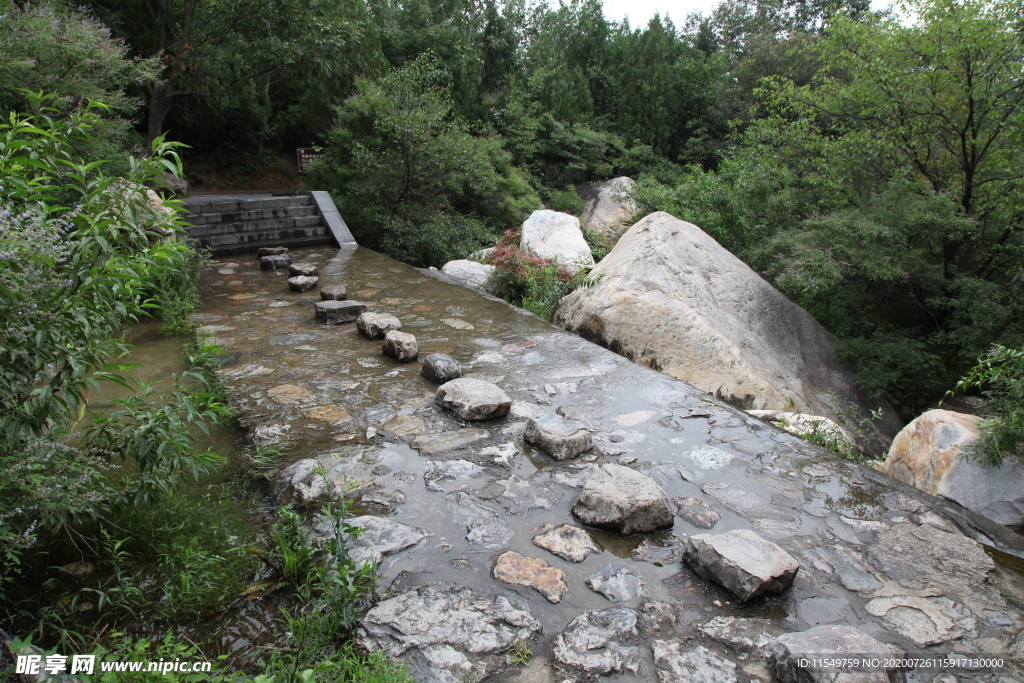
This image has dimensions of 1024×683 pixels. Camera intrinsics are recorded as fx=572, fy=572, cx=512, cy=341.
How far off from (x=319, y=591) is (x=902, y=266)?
256 inches

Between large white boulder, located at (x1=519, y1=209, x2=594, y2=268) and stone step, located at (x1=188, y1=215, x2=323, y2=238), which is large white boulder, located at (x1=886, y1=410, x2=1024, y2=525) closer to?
large white boulder, located at (x1=519, y1=209, x2=594, y2=268)

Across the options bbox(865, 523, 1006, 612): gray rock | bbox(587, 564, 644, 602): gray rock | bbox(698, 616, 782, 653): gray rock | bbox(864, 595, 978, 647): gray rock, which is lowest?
bbox(587, 564, 644, 602): gray rock

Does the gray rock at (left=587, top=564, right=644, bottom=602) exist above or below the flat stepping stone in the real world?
above

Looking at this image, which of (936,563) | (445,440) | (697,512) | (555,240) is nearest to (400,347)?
(445,440)

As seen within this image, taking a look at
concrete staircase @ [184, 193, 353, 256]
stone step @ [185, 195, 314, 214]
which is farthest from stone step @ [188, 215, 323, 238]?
stone step @ [185, 195, 314, 214]

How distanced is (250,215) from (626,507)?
8.83m

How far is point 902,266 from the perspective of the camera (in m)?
6.08

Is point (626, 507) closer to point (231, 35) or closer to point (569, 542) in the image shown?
point (569, 542)

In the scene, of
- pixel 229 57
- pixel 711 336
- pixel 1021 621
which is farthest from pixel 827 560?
pixel 229 57

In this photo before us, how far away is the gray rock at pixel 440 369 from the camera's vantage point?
4.12 meters

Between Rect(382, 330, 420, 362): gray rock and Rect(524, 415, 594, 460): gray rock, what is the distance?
1.49 m

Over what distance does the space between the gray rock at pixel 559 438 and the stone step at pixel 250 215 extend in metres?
7.47

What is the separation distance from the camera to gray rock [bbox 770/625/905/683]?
176 centimetres

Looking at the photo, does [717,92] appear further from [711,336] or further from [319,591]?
[319,591]
